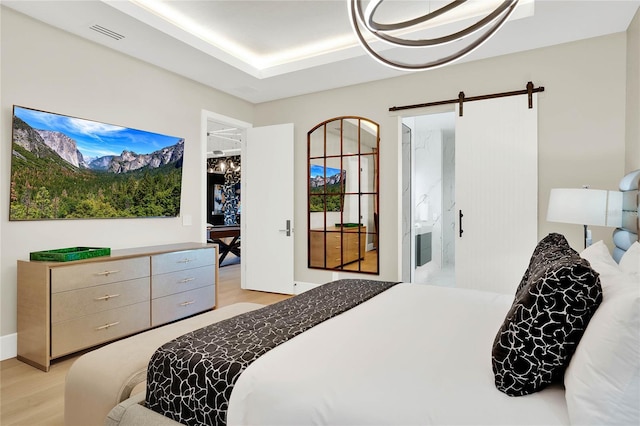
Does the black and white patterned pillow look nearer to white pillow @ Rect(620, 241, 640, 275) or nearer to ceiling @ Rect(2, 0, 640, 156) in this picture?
white pillow @ Rect(620, 241, 640, 275)

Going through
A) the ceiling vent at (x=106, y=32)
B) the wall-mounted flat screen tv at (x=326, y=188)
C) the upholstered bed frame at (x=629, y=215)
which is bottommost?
the upholstered bed frame at (x=629, y=215)

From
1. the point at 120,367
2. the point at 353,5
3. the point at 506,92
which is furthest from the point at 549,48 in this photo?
the point at 120,367

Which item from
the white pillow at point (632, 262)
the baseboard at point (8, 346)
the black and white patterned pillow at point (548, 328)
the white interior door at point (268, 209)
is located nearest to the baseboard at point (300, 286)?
the white interior door at point (268, 209)

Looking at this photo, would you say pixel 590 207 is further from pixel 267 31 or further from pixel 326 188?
pixel 267 31

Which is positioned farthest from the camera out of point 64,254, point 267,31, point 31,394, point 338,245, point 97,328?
point 338,245

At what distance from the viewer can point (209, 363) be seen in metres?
1.40

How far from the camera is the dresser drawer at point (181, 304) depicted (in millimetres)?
3514

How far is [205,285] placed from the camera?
13.3ft

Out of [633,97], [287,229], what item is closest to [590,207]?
[633,97]

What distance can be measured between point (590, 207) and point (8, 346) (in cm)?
448

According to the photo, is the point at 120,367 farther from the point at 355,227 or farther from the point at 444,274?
the point at 444,274

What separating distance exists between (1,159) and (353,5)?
111 inches

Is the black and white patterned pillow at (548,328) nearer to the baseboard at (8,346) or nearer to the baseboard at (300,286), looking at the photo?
the baseboard at (8,346)

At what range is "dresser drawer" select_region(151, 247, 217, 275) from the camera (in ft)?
11.5
